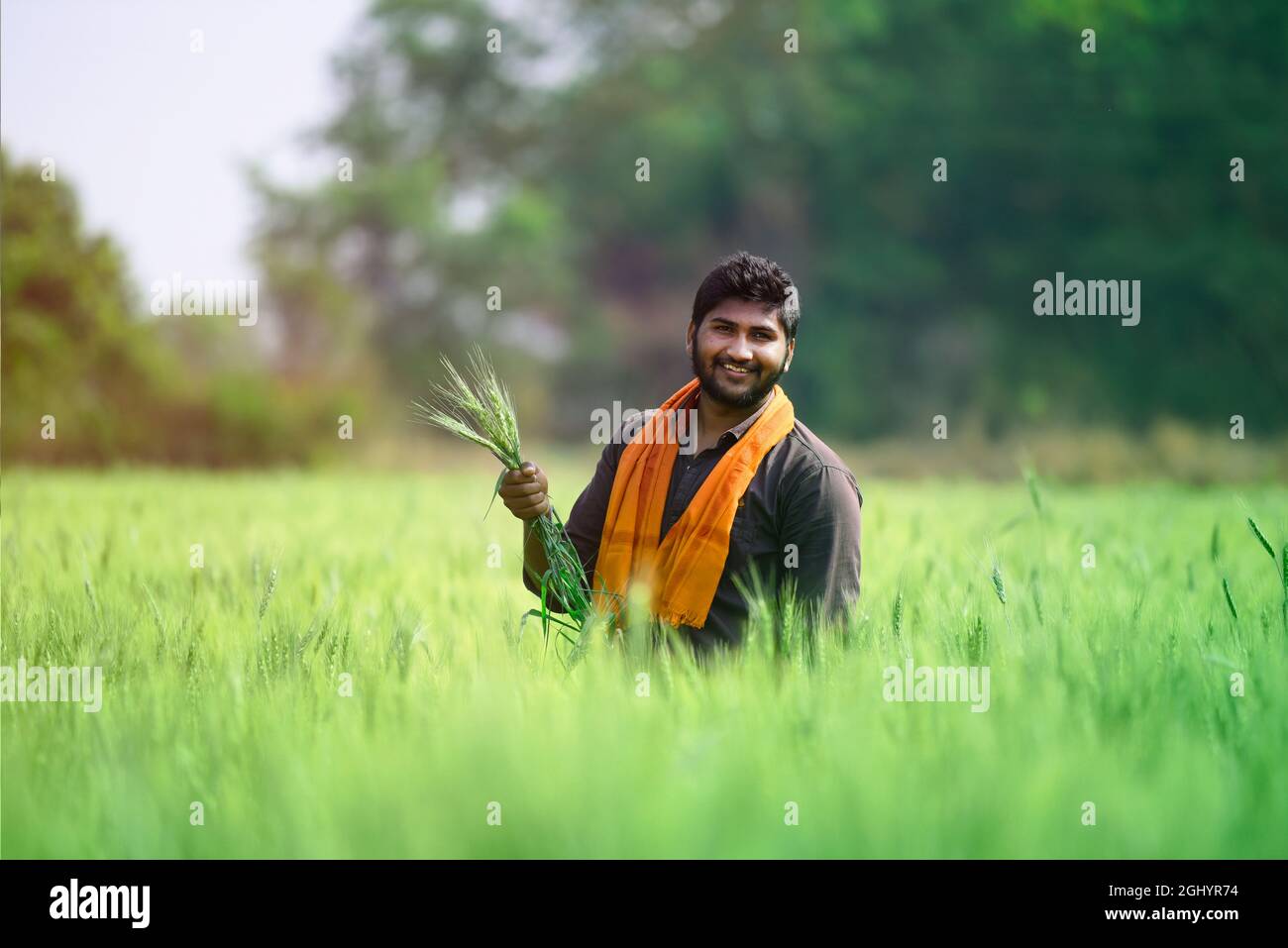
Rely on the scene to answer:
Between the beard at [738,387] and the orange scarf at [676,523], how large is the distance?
72mm

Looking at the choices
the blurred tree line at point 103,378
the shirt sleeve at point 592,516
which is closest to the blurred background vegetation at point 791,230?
the blurred tree line at point 103,378

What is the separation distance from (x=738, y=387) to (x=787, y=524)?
14.7 inches

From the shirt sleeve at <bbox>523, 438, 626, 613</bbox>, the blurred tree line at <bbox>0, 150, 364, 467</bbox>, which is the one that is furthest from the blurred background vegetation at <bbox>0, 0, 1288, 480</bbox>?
the shirt sleeve at <bbox>523, 438, 626, 613</bbox>

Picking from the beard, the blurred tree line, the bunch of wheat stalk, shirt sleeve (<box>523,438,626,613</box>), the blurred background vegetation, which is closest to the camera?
the bunch of wheat stalk

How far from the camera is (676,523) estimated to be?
3105 millimetres

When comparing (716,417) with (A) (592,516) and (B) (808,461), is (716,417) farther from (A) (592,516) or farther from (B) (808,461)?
(A) (592,516)

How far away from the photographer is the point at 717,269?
3.09 metres

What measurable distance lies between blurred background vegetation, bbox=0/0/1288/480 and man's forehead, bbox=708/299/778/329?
11476 mm

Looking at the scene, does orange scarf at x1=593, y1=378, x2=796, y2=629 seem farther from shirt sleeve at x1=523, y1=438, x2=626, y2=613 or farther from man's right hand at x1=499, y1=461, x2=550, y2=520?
man's right hand at x1=499, y1=461, x2=550, y2=520

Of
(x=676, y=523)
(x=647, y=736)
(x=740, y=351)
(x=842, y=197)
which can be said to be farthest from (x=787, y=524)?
(x=842, y=197)

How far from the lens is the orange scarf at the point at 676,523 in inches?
118

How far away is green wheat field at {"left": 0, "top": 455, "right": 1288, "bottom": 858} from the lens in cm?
180

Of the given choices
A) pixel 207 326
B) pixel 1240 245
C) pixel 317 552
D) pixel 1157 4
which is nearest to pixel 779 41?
pixel 1157 4

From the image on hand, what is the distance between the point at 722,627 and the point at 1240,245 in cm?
1968
